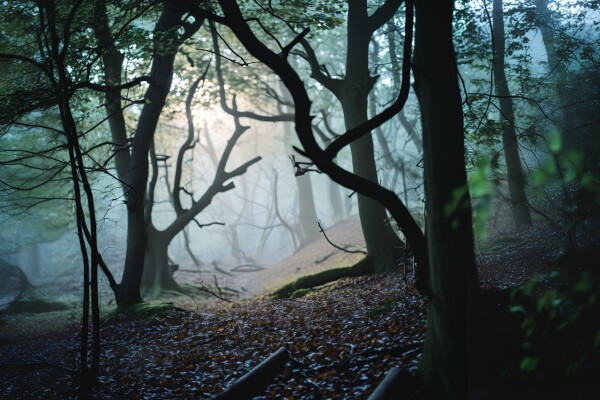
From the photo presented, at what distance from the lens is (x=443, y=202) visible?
16.5 ft

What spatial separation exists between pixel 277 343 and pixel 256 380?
8.12 ft

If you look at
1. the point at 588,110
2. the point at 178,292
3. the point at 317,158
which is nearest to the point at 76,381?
the point at 317,158

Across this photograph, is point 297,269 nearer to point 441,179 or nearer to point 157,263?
point 157,263

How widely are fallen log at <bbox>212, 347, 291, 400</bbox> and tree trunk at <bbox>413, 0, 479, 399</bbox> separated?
2.05 meters

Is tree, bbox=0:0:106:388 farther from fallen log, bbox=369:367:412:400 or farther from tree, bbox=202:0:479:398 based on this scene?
fallen log, bbox=369:367:412:400

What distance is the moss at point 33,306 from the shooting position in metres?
18.4

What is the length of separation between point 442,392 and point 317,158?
272 cm

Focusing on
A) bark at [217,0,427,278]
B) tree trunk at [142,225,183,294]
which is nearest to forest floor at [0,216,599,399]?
bark at [217,0,427,278]

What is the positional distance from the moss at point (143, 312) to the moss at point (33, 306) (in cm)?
795

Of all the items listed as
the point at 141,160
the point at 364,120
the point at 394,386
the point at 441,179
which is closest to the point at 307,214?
the point at 364,120

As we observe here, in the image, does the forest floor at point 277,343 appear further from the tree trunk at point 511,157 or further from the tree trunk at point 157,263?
the tree trunk at point 157,263

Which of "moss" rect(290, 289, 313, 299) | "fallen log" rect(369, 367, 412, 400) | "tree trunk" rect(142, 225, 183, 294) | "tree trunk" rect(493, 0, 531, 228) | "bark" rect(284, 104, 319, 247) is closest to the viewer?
"fallen log" rect(369, 367, 412, 400)

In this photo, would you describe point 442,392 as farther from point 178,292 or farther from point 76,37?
point 178,292

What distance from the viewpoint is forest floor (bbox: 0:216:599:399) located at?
6.50 metres
